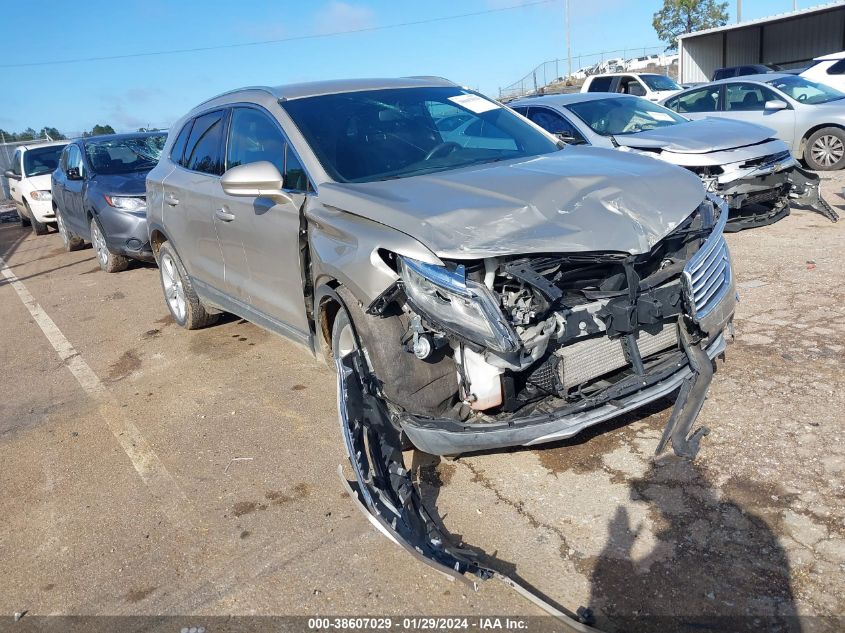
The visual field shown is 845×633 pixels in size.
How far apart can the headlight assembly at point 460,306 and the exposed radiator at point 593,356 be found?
0.37 m

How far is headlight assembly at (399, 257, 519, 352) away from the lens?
2.94m

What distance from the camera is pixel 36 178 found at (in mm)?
14422

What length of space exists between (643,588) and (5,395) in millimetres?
4934

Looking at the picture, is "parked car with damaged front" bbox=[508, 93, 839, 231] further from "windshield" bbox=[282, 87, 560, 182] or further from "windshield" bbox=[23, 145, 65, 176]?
"windshield" bbox=[23, 145, 65, 176]

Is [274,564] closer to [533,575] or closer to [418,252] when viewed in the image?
[533,575]

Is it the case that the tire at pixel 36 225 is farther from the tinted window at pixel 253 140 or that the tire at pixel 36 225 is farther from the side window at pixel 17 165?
the tinted window at pixel 253 140

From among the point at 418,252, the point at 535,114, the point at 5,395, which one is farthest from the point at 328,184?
the point at 535,114

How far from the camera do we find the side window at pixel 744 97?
466 inches

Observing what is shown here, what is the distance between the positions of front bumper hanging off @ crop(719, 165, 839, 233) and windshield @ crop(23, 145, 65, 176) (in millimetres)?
12771

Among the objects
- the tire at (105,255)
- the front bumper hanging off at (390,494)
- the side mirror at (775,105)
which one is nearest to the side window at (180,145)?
the front bumper hanging off at (390,494)

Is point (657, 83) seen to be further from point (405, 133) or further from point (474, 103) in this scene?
point (405, 133)

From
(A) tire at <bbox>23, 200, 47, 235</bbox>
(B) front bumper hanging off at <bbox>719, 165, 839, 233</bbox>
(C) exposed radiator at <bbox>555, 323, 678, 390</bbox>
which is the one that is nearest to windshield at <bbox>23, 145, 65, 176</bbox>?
(A) tire at <bbox>23, 200, 47, 235</bbox>

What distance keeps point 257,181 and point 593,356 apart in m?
2.02

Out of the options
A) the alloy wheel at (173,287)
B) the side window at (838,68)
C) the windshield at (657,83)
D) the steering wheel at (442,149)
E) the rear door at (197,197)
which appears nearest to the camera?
the steering wheel at (442,149)
